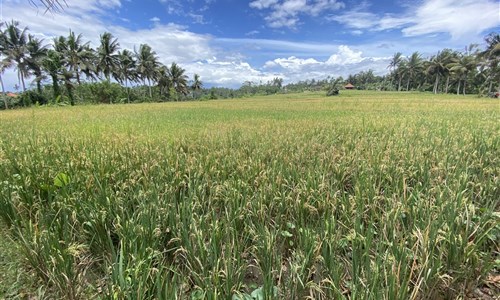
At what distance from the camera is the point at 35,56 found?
34.8 metres

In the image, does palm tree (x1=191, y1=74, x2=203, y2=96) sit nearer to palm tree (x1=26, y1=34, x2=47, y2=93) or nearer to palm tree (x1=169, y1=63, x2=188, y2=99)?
palm tree (x1=169, y1=63, x2=188, y2=99)

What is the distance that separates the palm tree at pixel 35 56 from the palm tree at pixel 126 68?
1159 centimetres

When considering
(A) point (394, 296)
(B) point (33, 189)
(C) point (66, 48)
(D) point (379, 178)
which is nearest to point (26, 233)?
(B) point (33, 189)

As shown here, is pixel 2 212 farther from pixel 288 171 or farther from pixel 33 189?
pixel 288 171

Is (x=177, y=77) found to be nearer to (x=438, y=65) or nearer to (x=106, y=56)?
(x=106, y=56)

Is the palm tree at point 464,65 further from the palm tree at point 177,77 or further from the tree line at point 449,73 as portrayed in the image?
the palm tree at point 177,77

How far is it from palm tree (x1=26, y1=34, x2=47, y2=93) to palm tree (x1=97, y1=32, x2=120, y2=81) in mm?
7732

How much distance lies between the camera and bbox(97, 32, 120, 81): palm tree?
4184cm

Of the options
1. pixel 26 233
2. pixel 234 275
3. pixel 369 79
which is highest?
pixel 369 79

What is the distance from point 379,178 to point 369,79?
116799 mm

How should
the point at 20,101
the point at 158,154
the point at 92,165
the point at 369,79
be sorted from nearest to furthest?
the point at 92,165, the point at 158,154, the point at 20,101, the point at 369,79

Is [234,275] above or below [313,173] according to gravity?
below

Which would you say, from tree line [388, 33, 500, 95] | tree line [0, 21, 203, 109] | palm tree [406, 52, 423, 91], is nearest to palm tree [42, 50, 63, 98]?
tree line [0, 21, 203, 109]

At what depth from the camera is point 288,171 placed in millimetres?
3549
